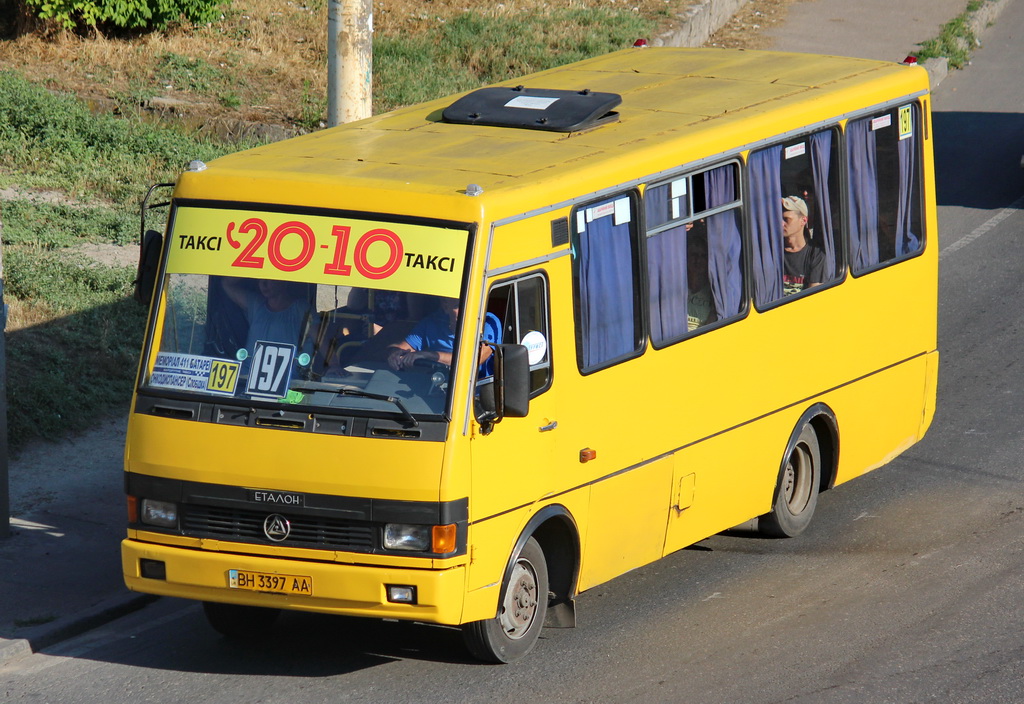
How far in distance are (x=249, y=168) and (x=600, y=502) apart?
2.58 metres

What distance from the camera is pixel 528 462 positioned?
8.03m

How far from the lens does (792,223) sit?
10297mm

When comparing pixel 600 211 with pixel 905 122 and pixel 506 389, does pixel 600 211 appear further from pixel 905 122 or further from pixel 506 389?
pixel 905 122

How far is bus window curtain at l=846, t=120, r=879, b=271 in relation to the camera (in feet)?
35.2

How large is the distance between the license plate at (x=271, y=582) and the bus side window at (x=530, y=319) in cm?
147

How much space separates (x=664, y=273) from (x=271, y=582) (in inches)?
115

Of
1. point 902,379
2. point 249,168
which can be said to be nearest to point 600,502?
point 249,168

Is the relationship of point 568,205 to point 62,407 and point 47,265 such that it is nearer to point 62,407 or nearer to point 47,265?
point 62,407

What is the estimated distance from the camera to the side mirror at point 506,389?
7625 millimetres

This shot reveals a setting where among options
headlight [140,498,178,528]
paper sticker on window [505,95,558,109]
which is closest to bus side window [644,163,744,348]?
paper sticker on window [505,95,558,109]

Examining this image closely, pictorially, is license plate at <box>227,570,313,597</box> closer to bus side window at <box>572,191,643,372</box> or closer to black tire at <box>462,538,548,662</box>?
black tire at <box>462,538,548,662</box>

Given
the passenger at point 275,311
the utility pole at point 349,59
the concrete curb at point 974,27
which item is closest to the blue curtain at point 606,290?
the passenger at point 275,311

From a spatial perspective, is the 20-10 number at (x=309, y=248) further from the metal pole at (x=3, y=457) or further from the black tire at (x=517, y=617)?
the metal pole at (x=3, y=457)

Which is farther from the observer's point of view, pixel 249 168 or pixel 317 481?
pixel 249 168
